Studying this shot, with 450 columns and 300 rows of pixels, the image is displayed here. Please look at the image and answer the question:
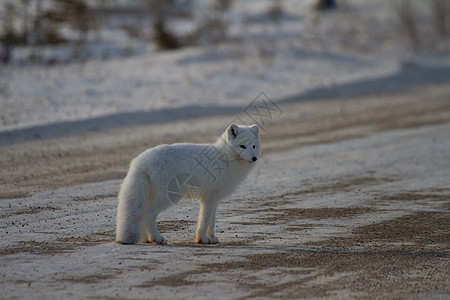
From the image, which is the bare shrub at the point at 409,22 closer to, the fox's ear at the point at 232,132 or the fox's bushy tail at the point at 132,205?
the fox's ear at the point at 232,132

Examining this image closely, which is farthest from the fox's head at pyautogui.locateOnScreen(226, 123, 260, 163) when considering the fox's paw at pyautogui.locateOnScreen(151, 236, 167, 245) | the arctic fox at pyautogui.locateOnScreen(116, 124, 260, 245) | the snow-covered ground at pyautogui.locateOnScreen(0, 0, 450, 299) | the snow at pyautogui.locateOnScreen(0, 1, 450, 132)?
the snow at pyautogui.locateOnScreen(0, 1, 450, 132)

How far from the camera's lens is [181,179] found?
6754 millimetres

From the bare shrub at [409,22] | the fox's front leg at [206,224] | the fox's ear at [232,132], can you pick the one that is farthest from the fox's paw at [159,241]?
the bare shrub at [409,22]

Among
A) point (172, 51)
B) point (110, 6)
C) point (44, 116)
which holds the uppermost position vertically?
point (110, 6)

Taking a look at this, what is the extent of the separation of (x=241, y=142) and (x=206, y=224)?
0.99m

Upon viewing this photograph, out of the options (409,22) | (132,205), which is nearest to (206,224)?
(132,205)

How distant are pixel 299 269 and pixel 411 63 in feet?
73.8

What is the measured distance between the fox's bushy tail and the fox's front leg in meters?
0.72

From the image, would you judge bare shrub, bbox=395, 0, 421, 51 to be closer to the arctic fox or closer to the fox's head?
the fox's head

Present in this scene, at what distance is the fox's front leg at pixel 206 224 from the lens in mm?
7000

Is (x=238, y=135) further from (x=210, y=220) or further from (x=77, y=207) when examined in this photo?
(x=77, y=207)

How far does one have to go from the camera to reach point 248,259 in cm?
633

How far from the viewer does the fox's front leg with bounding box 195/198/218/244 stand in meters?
7.00

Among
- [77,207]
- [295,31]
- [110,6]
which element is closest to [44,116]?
[77,207]
